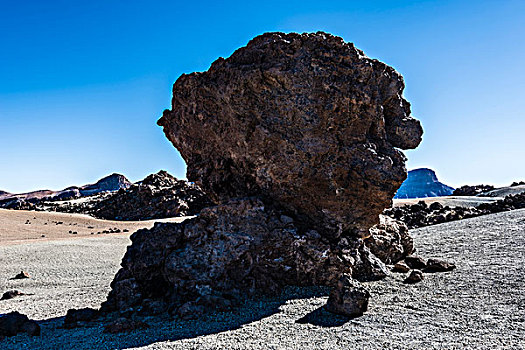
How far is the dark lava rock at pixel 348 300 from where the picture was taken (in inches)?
249

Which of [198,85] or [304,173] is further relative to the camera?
[198,85]

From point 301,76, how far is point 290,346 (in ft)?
17.3

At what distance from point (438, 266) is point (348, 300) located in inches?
152

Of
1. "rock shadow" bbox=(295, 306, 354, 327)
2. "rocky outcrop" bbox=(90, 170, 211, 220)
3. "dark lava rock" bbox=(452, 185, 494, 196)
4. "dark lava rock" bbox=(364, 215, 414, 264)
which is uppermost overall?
"dark lava rock" bbox=(452, 185, 494, 196)

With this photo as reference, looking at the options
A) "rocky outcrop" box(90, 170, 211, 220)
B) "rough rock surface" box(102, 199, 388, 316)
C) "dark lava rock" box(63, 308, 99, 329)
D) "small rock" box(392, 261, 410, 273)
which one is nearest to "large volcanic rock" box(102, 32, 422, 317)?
"rough rock surface" box(102, 199, 388, 316)

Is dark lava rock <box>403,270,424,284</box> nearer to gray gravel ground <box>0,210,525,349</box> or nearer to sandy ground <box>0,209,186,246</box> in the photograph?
gray gravel ground <box>0,210,525,349</box>

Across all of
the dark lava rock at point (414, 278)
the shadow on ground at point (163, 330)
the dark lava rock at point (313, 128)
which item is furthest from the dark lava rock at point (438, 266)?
the shadow on ground at point (163, 330)

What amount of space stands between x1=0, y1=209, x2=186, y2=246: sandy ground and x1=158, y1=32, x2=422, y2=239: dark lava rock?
17413mm

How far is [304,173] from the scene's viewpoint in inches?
332

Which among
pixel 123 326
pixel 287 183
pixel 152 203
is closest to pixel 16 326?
pixel 123 326

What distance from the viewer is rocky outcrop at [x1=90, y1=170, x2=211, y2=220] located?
3356cm

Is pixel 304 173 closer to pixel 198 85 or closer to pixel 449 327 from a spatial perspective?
pixel 198 85

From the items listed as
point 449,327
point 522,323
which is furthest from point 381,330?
point 522,323

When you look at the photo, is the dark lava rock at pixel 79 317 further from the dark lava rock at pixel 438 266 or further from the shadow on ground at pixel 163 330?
the dark lava rock at pixel 438 266
